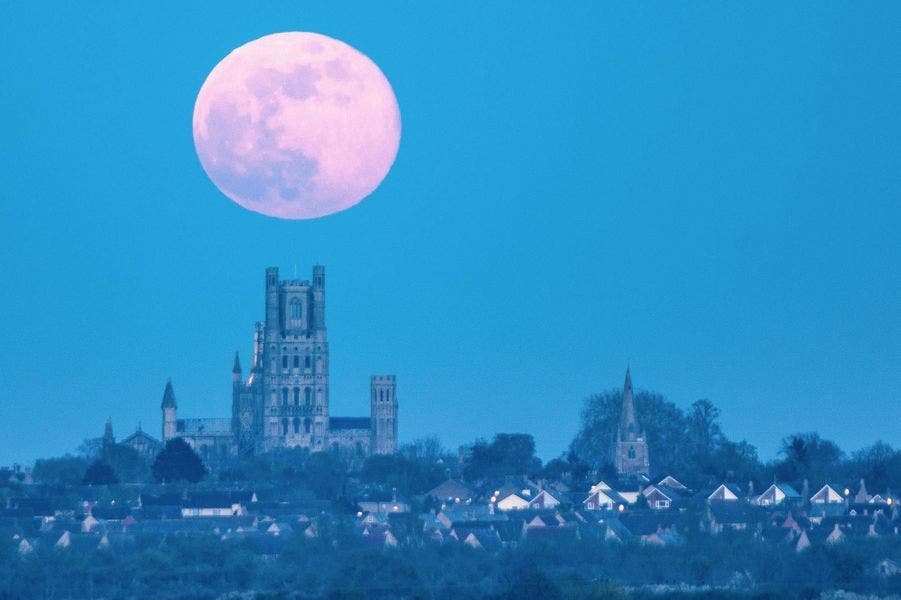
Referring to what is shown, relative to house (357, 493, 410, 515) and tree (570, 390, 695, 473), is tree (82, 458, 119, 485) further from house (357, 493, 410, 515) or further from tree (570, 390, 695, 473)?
tree (570, 390, 695, 473)

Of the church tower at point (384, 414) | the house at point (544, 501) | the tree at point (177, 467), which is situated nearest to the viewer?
the house at point (544, 501)

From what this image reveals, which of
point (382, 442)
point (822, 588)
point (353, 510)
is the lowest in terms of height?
point (822, 588)

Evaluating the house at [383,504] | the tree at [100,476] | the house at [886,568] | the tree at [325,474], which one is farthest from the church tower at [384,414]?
the house at [886,568]

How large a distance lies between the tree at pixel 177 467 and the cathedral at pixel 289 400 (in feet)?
128

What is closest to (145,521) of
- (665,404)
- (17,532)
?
(17,532)

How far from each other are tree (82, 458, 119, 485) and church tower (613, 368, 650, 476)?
3557 centimetres

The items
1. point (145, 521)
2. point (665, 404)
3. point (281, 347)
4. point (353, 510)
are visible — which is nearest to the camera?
point (145, 521)

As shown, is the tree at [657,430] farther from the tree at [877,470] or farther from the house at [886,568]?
the house at [886,568]

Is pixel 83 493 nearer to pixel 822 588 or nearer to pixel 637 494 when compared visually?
pixel 637 494

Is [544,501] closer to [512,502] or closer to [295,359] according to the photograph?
[512,502]

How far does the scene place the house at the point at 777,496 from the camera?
335 ft

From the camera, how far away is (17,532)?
7988 centimetres

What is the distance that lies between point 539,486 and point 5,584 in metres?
48.6

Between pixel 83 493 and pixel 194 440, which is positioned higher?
pixel 194 440
